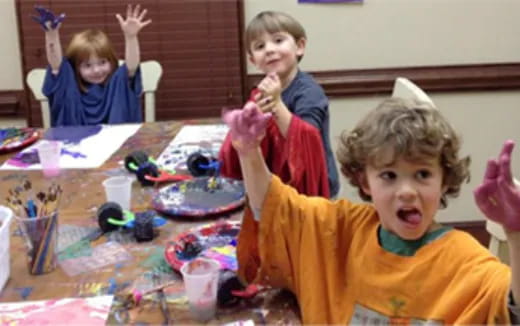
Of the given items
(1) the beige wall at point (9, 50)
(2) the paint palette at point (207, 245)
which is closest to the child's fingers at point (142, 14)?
(1) the beige wall at point (9, 50)

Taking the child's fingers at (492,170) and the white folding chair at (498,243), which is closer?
the child's fingers at (492,170)

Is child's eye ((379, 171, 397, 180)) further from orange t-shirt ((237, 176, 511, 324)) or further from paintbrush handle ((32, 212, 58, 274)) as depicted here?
paintbrush handle ((32, 212, 58, 274))

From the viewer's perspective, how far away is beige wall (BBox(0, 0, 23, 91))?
3039mm

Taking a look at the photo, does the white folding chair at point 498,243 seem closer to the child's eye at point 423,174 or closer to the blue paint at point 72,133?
the child's eye at point 423,174

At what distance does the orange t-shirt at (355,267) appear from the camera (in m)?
1.01

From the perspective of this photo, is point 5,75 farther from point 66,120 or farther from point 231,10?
point 231,10

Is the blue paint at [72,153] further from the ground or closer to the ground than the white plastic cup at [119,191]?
closer to the ground

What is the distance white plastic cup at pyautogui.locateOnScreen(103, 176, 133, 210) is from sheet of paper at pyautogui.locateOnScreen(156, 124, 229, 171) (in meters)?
0.31

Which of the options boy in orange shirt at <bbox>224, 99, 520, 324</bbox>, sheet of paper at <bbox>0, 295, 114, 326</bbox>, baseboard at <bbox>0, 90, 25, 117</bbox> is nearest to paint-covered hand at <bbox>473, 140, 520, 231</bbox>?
boy in orange shirt at <bbox>224, 99, 520, 324</bbox>

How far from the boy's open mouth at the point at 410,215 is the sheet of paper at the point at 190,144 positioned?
93cm

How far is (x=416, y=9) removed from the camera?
3.04 meters

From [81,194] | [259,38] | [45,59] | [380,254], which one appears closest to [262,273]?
[380,254]

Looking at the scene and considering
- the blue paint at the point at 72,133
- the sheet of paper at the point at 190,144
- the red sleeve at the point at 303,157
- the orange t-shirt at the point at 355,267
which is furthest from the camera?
the blue paint at the point at 72,133

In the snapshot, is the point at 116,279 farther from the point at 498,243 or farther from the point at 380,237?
the point at 498,243
